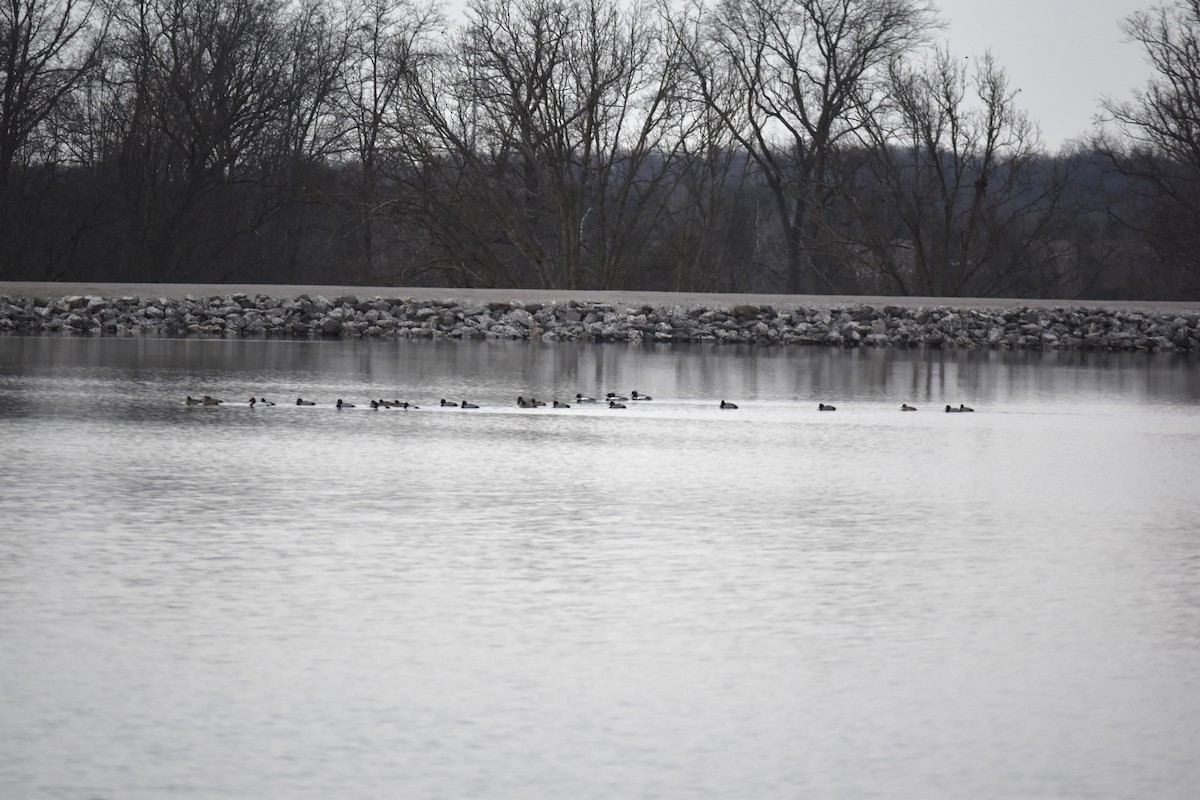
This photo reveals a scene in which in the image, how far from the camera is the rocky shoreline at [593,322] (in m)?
22.9

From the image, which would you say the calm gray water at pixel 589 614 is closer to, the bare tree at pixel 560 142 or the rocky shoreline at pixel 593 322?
the rocky shoreline at pixel 593 322

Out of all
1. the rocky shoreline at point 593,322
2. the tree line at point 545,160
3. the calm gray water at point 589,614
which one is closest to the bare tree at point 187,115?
the tree line at point 545,160

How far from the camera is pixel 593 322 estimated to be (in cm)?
2344

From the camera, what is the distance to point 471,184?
35.9 metres

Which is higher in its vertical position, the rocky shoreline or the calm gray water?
the rocky shoreline

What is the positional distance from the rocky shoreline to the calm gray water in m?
14.2

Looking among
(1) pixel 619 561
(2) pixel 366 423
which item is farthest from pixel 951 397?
(1) pixel 619 561

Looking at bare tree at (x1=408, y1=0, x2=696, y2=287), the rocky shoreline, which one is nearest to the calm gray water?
the rocky shoreline

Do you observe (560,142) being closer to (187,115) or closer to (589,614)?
(187,115)

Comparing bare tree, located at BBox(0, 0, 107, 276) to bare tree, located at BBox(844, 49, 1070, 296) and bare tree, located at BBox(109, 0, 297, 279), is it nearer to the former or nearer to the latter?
bare tree, located at BBox(109, 0, 297, 279)

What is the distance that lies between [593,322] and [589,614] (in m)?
19.5

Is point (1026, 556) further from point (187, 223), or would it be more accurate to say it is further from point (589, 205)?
point (187, 223)

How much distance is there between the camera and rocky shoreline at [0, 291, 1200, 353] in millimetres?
22922

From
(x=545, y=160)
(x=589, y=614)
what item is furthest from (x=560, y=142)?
(x=589, y=614)
